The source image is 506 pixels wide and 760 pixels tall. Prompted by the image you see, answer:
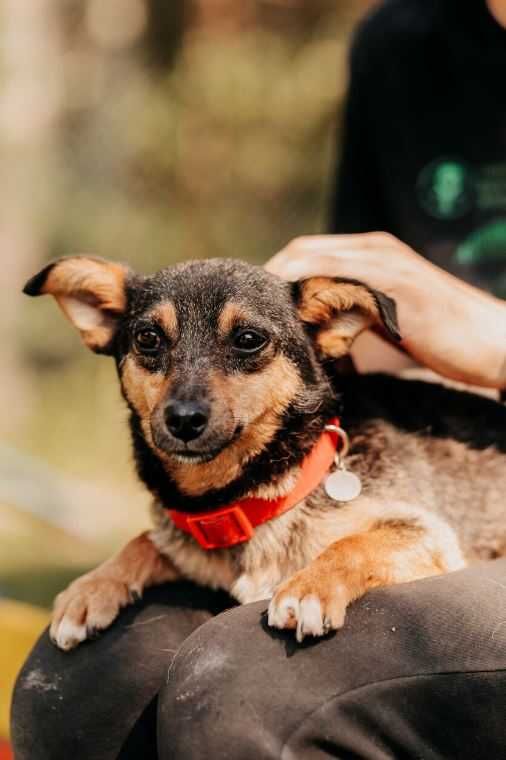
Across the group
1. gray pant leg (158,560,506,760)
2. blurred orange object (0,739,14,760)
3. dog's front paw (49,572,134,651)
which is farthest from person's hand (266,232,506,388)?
blurred orange object (0,739,14,760)

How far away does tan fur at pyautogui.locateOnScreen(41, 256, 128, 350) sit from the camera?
267 cm

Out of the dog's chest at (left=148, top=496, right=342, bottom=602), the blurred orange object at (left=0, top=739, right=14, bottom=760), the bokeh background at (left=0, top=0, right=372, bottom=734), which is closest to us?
the dog's chest at (left=148, top=496, right=342, bottom=602)

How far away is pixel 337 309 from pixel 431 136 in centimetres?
101

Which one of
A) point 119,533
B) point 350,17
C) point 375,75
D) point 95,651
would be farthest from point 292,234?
point 95,651

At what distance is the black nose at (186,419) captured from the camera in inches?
90.4

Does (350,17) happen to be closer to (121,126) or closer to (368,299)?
(121,126)

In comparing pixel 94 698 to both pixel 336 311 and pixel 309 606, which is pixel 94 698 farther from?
pixel 336 311

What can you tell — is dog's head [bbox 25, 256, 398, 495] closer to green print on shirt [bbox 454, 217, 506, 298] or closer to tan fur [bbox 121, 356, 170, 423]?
tan fur [bbox 121, 356, 170, 423]

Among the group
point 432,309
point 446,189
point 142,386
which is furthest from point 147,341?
point 446,189

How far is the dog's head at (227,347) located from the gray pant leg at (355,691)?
59cm

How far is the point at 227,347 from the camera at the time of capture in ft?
8.24

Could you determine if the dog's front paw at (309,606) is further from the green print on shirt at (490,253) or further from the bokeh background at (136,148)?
the bokeh background at (136,148)

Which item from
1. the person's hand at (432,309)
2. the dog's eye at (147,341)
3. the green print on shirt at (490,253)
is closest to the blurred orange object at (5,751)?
the dog's eye at (147,341)

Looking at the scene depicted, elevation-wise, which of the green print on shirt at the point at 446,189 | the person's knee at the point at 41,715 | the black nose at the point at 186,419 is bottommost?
the person's knee at the point at 41,715
